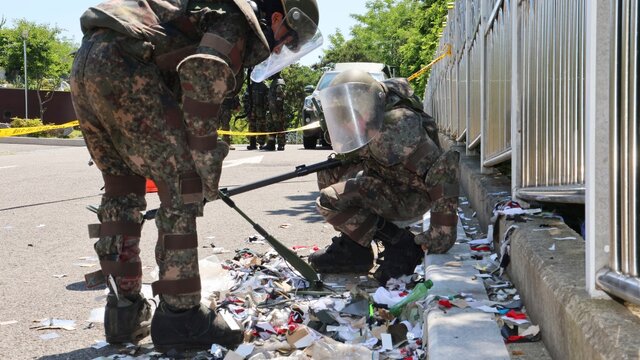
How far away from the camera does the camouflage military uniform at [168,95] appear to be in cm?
319

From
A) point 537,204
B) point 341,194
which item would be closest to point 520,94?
point 537,204

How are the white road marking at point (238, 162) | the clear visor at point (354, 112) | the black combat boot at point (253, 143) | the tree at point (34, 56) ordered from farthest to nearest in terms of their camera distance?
1. the tree at point (34, 56)
2. the black combat boot at point (253, 143)
3. the white road marking at point (238, 162)
4. the clear visor at point (354, 112)

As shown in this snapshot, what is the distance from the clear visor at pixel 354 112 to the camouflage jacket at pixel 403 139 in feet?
0.25

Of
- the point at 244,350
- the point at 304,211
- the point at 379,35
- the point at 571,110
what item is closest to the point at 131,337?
the point at 244,350

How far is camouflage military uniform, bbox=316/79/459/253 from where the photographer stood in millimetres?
4266

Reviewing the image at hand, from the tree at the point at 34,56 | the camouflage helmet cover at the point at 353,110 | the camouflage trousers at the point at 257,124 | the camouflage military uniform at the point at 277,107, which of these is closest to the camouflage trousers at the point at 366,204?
the camouflage helmet cover at the point at 353,110

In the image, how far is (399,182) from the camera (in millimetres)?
4723

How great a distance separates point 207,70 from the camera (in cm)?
310

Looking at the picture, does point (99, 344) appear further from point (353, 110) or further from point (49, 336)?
point (353, 110)

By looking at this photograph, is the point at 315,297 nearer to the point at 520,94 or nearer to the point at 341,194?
the point at 341,194

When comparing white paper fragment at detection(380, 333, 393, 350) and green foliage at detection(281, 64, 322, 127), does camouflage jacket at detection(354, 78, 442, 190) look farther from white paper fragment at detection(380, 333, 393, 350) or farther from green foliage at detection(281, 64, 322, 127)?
green foliage at detection(281, 64, 322, 127)

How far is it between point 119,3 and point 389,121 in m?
1.61

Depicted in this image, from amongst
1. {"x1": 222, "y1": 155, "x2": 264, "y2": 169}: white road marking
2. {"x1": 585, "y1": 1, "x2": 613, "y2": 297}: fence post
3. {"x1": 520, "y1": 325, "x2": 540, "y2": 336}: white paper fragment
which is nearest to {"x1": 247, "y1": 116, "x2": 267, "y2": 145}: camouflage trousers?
{"x1": 222, "y1": 155, "x2": 264, "y2": 169}: white road marking

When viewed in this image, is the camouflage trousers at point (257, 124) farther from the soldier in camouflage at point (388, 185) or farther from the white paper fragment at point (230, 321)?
the white paper fragment at point (230, 321)
